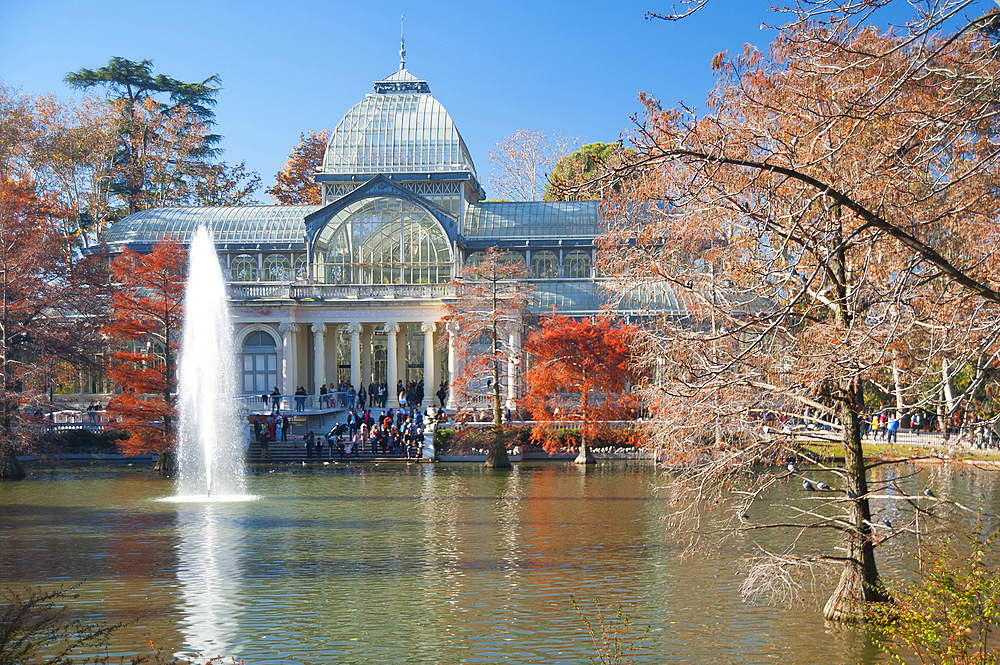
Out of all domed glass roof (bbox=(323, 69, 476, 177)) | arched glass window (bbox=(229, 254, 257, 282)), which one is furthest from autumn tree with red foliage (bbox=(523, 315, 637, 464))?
arched glass window (bbox=(229, 254, 257, 282))

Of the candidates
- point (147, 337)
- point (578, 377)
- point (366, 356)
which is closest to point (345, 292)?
point (366, 356)

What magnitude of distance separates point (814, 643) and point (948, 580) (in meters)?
4.92

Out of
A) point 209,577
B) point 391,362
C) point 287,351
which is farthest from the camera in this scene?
point 391,362

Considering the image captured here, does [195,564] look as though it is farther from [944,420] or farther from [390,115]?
[390,115]

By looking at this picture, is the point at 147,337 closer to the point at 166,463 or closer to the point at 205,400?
the point at 166,463

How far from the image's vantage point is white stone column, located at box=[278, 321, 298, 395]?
49.3 m

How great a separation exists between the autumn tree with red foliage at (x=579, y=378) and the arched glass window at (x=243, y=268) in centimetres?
2343

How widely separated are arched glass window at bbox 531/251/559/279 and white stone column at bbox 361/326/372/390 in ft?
31.7

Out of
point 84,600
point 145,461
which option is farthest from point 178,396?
point 84,600

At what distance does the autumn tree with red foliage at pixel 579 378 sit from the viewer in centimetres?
3597

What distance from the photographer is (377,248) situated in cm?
5147

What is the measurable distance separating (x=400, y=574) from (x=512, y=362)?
21.3 m

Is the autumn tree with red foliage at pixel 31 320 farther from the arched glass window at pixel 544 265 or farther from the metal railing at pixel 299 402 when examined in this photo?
the arched glass window at pixel 544 265

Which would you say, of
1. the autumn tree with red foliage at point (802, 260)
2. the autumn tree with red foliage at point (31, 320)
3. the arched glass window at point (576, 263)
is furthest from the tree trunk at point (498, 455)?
the autumn tree with red foliage at point (802, 260)
